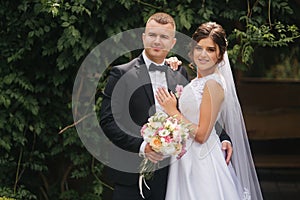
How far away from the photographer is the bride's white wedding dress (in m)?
3.21

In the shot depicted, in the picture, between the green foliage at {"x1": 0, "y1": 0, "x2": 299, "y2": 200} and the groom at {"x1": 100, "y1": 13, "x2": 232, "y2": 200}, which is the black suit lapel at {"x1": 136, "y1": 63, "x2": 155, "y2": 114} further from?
the green foliage at {"x1": 0, "y1": 0, "x2": 299, "y2": 200}

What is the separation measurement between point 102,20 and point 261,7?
48.1 inches

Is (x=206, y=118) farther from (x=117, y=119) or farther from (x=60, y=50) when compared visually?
(x=60, y=50)

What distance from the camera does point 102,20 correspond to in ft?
→ 14.6

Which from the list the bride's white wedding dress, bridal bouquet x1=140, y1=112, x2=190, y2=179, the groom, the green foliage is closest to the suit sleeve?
the groom

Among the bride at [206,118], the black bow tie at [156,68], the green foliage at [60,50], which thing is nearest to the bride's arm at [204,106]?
the bride at [206,118]

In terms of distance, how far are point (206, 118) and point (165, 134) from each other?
1.08 feet

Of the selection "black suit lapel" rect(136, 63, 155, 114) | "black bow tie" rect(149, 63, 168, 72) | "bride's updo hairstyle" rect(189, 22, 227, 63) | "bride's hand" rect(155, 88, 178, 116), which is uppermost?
"bride's updo hairstyle" rect(189, 22, 227, 63)

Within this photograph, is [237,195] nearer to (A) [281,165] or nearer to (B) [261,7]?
(B) [261,7]

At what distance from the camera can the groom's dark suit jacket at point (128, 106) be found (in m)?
3.11

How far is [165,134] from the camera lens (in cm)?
292

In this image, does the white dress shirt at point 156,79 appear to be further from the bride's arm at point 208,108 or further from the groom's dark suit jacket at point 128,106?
the bride's arm at point 208,108

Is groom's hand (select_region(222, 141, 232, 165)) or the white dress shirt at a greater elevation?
the white dress shirt

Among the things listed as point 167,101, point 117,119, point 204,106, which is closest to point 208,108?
point 204,106
